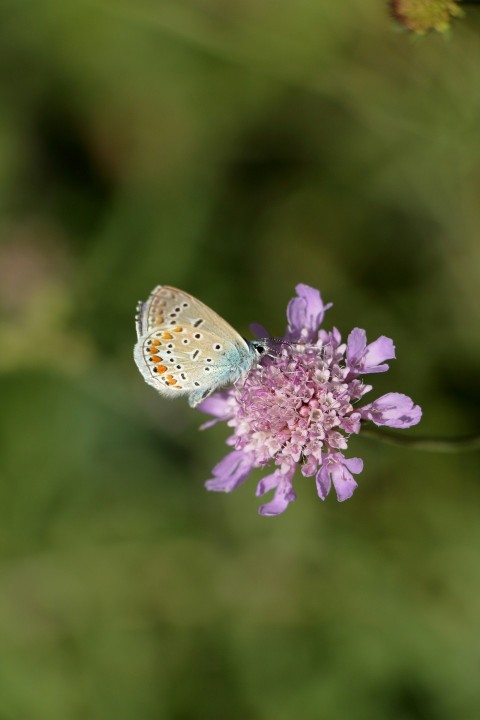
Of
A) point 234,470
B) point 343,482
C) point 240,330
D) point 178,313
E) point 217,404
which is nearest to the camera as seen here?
point 343,482

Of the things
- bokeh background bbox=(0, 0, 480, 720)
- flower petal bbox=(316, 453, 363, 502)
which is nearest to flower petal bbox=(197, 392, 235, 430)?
flower petal bbox=(316, 453, 363, 502)

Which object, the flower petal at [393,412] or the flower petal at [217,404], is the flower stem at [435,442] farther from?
the flower petal at [217,404]

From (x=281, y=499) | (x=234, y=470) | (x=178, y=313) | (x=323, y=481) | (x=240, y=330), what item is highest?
(x=178, y=313)

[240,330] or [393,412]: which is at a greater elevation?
[393,412]

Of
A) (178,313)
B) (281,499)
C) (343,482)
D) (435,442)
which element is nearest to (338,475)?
(343,482)

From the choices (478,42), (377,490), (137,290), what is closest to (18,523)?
(137,290)

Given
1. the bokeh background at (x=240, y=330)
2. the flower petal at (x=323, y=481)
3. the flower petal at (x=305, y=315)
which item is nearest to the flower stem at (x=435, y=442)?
the flower petal at (x=323, y=481)

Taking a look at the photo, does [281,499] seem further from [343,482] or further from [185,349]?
[185,349]

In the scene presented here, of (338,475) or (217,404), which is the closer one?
(338,475)
